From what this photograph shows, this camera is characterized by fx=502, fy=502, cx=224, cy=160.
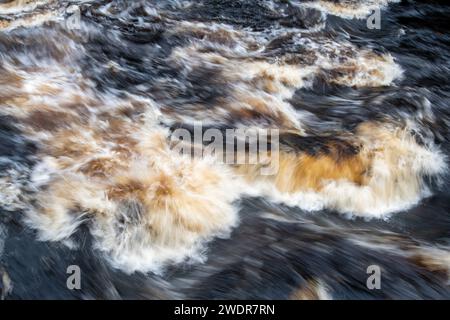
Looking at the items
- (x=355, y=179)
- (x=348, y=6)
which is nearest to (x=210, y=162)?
(x=355, y=179)

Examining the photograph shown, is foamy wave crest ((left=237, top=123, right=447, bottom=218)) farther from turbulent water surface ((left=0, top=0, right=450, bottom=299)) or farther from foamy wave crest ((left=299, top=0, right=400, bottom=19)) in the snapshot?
foamy wave crest ((left=299, top=0, right=400, bottom=19))

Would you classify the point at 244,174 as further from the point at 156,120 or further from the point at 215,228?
the point at 156,120

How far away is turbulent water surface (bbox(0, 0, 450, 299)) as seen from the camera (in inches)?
132

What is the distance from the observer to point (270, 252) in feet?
11.5

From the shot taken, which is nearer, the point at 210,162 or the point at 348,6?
the point at 210,162

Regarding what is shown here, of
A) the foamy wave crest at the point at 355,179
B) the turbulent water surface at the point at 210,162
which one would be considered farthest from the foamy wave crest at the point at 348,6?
the foamy wave crest at the point at 355,179

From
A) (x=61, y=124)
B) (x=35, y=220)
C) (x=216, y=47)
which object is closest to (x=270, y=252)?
(x=35, y=220)

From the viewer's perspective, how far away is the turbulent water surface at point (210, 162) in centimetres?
336

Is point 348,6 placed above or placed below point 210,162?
above

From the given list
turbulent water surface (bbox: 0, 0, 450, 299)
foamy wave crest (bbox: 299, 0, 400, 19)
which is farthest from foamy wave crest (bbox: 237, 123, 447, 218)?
foamy wave crest (bbox: 299, 0, 400, 19)

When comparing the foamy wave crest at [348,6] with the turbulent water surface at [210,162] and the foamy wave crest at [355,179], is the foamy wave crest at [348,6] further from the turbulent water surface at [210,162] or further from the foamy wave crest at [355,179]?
the foamy wave crest at [355,179]

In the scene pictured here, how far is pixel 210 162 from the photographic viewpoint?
4.25 m

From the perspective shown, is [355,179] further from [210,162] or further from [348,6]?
[348,6]

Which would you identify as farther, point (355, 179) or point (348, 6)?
point (348, 6)
